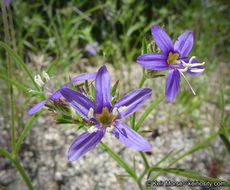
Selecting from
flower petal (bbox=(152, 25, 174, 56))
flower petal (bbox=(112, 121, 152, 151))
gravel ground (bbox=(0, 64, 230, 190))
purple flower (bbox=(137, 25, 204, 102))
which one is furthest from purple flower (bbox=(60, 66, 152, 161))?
gravel ground (bbox=(0, 64, 230, 190))

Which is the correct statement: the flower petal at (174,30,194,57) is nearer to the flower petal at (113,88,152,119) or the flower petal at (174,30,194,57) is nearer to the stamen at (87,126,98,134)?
the flower petal at (113,88,152,119)

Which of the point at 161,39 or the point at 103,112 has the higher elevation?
the point at 161,39

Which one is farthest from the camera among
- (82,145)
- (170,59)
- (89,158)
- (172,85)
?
(89,158)

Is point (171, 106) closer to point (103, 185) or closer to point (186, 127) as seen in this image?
point (186, 127)

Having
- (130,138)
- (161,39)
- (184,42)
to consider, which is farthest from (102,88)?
(184,42)

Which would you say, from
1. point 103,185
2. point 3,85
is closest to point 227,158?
point 103,185

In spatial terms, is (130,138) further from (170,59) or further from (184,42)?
(184,42)
